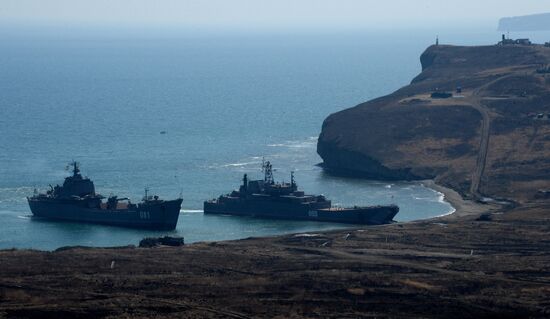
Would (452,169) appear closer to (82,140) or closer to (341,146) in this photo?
(341,146)

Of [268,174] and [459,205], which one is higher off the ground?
[268,174]

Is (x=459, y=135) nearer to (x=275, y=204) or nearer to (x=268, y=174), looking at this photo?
(x=268, y=174)

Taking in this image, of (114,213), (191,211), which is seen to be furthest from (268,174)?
(114,213)

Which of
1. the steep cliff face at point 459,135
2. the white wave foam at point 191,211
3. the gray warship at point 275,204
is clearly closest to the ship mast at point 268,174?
the gray warship at point 275,204

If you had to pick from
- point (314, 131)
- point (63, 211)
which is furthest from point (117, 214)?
point (314, 131)

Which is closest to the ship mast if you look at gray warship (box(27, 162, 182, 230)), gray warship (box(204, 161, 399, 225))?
gray warship (box(204, 161, 399, 225))

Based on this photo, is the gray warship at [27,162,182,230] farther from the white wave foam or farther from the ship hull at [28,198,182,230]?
the white wave foam
